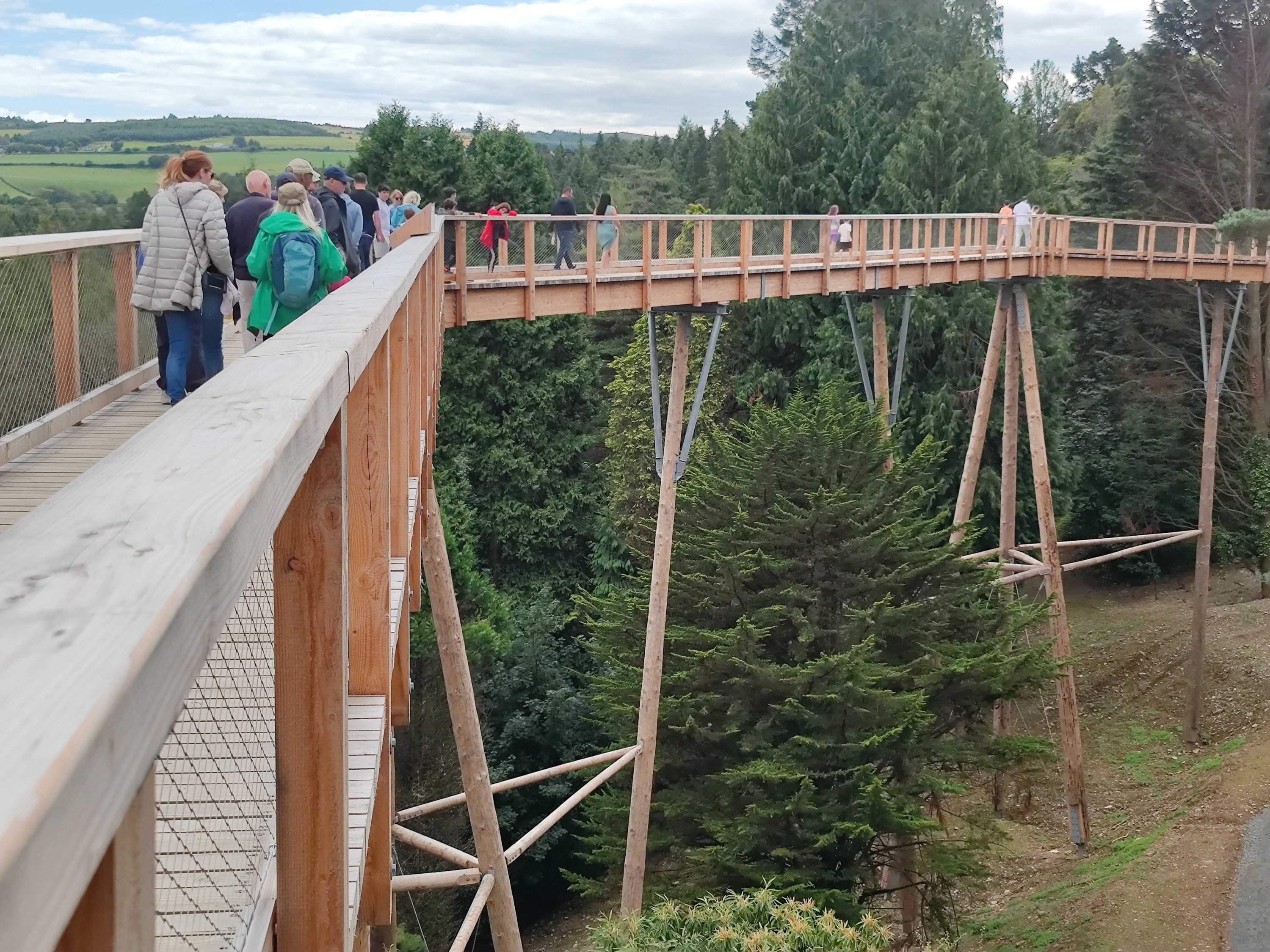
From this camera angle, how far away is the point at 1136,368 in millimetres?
28922

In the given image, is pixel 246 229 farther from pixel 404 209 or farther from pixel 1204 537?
pixel 1204 537

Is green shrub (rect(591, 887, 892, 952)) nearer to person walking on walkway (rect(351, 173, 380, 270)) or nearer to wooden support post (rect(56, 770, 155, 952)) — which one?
person walking on walkway (rect(351, 173, 380, 270))

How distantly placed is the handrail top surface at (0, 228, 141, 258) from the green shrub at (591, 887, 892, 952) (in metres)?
4.21

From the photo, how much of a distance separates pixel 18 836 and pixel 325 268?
17.6ft

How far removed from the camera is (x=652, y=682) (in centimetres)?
1284

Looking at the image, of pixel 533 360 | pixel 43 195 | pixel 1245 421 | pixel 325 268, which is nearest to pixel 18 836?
pixel 325 268

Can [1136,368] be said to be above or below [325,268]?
below

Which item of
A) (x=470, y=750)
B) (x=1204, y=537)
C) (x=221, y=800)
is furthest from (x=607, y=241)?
(x=1204, y=537)

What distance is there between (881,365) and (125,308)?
1245cm

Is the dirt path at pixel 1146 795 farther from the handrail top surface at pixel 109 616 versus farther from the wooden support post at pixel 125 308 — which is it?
the handrail top surface at pixel 109 616

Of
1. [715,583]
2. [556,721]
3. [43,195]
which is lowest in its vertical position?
[556,721]

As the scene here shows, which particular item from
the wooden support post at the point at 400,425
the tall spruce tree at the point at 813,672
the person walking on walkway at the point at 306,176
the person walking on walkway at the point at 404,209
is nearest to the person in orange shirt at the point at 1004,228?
the tall spruce tree at the point at 813,672

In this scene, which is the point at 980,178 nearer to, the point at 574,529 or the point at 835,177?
the point at 835,177

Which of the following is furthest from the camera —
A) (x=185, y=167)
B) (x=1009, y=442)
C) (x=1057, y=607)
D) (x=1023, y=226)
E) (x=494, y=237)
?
(x=1023, y=226)
